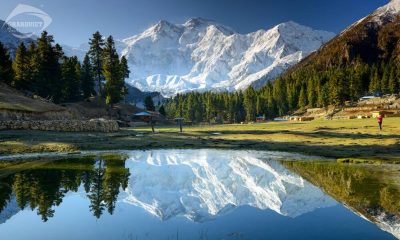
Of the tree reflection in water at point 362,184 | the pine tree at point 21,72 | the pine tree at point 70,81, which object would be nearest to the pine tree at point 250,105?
the pine tree at point 70,81

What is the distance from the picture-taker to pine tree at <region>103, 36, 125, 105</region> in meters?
100

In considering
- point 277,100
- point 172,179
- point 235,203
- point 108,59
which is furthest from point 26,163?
point 277,100

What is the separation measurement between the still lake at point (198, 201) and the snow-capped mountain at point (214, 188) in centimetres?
5

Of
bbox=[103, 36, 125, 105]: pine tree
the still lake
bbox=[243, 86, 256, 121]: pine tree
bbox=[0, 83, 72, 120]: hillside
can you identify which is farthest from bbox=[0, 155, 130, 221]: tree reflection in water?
bbox=[243, 86, 256, 121]: pine tree

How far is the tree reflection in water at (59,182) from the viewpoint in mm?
16469

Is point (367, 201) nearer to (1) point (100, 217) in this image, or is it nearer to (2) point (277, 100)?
(1) point (100, 217)

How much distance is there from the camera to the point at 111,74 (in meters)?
102

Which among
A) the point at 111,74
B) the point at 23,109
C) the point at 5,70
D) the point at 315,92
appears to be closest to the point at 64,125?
the point at 23,109

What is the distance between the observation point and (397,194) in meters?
16.9

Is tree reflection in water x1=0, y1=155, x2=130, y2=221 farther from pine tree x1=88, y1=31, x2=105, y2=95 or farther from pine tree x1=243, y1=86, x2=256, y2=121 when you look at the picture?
pine tree x1=243, y1=86, x2=256, y2=121

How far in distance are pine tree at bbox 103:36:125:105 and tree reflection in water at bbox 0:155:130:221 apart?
233 feet

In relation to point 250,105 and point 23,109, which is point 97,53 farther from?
point 250,105

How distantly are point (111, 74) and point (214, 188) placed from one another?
283 feet

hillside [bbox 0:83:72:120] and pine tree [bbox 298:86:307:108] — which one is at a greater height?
pine tree [bbox 298:86:307:108]
